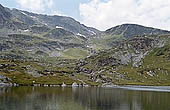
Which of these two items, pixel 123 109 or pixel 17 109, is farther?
pixel 123 109

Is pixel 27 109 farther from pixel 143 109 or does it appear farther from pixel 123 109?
pixel 143 109

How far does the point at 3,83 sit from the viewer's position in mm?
198750

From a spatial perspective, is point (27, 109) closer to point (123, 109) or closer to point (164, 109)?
point (123, 109)

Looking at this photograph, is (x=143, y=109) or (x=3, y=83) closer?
(x=143, y=109)

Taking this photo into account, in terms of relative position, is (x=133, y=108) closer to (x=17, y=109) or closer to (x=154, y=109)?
(x=154, y=109)

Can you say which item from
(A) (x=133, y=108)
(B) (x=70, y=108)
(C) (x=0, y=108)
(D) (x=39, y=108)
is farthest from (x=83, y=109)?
(C) (x=0, y=108)

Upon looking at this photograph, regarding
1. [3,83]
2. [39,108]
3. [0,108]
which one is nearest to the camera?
[0,108]

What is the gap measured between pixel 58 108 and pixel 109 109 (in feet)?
56.6

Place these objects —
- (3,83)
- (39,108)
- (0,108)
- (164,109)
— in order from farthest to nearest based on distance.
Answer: (3,83)
(164,109)
(39,108)
(0,108)

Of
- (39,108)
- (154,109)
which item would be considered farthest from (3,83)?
(154,109)

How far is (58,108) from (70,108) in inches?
158

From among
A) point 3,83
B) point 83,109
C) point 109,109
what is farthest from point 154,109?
point 3,83

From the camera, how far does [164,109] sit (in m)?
88.1

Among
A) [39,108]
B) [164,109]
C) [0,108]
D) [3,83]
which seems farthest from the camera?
[3,83]
